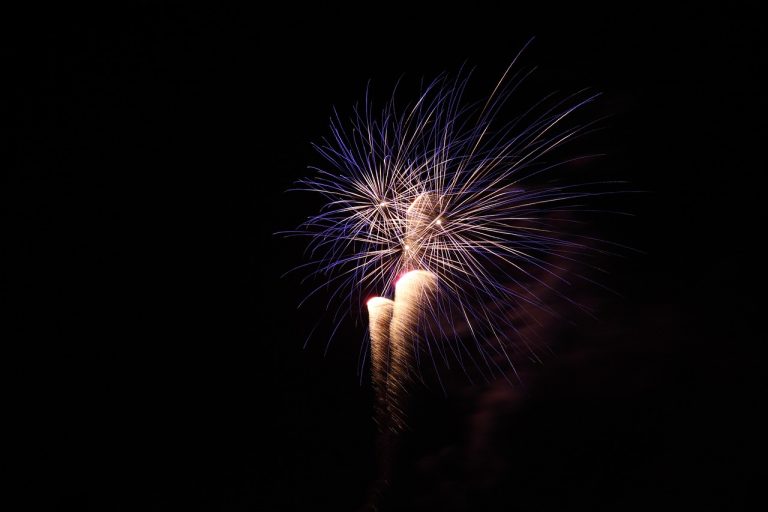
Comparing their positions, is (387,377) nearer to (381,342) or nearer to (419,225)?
(381,342)

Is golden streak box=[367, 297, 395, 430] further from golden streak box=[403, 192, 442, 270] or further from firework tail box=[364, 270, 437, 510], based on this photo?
golden streak box=[403, 192, 442, 270]

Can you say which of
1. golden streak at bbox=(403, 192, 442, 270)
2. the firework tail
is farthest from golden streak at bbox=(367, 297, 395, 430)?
golden streak at bbox=(403, 192, 442, 270)

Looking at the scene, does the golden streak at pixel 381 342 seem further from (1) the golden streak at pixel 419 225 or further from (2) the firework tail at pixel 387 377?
(1) the golden streak at pixel 419 225

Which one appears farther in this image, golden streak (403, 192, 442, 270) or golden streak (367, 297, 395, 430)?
golden streak (367, 297, 395, 430)

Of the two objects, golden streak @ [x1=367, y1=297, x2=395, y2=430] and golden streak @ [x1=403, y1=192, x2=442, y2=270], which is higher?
golden streak @ [x1=403, y1=192, x2=442, y2=270]

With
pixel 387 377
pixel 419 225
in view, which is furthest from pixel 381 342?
pixel 419 225

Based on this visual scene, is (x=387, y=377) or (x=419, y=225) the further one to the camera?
(x=387, y=377)

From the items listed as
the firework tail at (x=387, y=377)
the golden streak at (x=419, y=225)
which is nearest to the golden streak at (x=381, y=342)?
the firework tail at (x=387, y=377)

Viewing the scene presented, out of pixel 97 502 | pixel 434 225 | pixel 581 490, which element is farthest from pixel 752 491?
pixel 97 502

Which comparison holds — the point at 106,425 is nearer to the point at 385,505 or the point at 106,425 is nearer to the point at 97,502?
the point at 97,502
